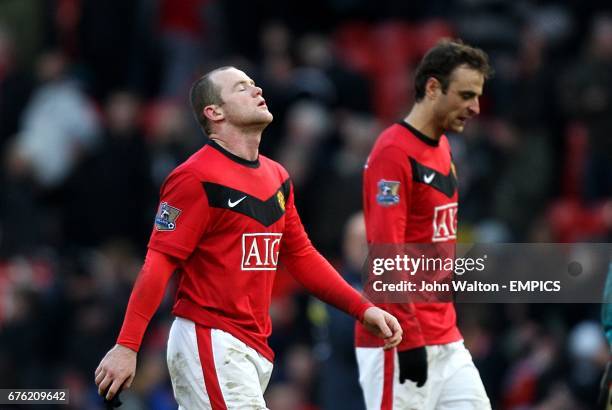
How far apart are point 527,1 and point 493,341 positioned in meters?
4.98

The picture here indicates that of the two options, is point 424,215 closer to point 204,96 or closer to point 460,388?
point 460,388

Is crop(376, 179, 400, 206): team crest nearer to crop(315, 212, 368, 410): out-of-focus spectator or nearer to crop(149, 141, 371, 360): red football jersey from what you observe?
crop(149, 141, 371, 360): red football jersey

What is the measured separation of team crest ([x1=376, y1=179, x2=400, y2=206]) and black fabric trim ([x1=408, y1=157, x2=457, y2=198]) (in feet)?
0.47

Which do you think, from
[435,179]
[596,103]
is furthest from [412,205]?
[596,103]

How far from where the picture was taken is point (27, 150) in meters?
14.2

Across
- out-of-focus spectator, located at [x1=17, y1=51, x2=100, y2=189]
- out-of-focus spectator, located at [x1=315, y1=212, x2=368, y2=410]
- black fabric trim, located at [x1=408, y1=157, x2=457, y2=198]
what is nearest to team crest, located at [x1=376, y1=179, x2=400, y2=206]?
black fabric trim, located at [x1=408, y1=157, x2=457, y2=198]

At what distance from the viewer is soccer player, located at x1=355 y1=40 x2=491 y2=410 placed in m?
7.40

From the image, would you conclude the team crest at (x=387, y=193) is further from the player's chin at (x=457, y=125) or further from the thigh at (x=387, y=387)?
the thigh at (x=387, y=387)

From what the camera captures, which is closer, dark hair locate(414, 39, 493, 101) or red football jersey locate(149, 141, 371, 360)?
red football jersey locate(149, 141, 371, 360)

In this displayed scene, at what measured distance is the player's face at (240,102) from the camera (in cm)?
699

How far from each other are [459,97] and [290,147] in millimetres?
6136

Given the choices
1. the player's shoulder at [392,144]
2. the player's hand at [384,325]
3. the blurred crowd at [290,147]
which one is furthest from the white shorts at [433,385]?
the blurred crowd at [290,147]

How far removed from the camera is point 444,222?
7660 millimetres

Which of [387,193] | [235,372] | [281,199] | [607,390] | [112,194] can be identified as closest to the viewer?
[235,372]
